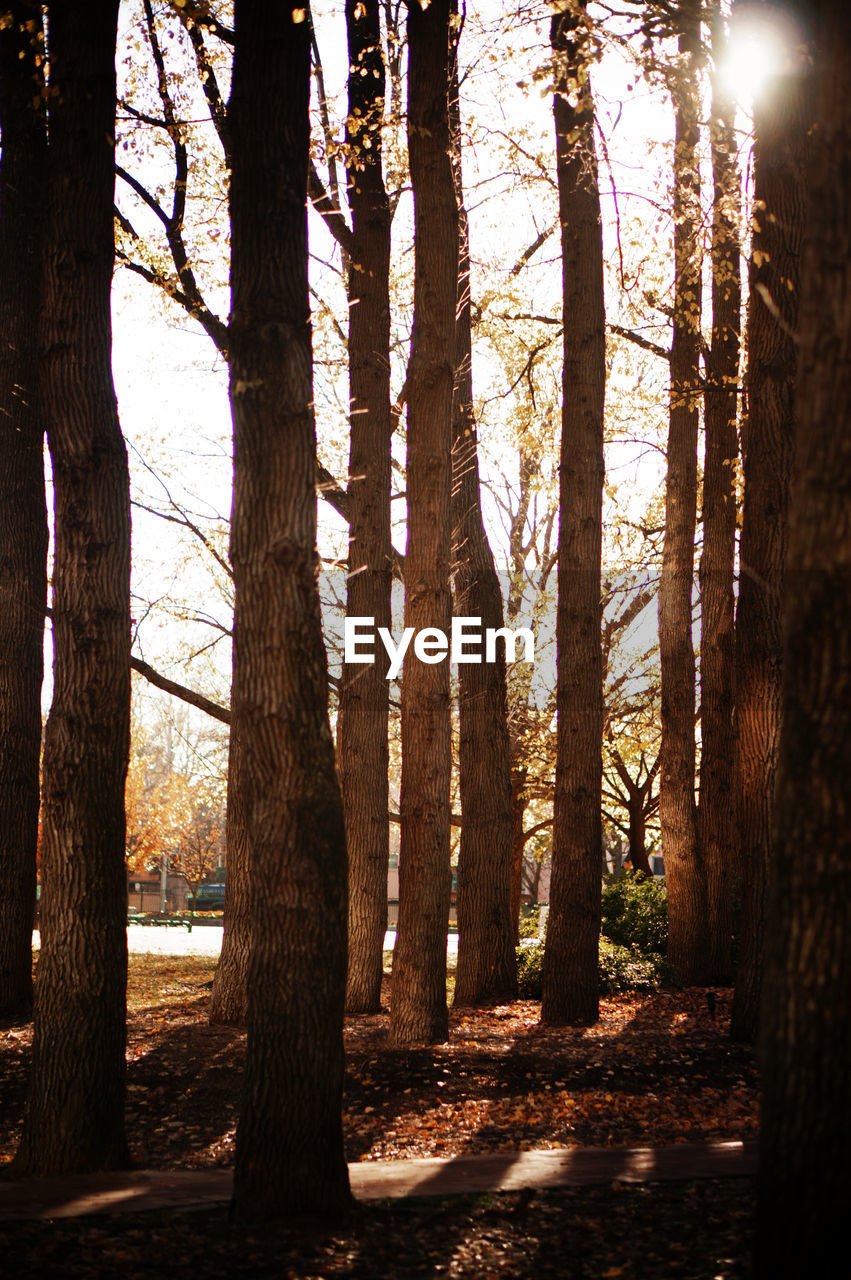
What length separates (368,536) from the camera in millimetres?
12484

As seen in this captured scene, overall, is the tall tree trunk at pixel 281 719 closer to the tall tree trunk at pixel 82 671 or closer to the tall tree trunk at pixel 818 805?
the tall tree trunk at pixel 82 671

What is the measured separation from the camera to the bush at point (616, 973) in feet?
45.8

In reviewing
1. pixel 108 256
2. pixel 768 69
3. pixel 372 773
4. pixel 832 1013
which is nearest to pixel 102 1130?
pixel 832 1013

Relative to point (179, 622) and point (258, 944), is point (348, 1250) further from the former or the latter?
point (179, 622)

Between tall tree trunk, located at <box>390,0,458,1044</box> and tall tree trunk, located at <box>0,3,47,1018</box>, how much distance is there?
12.2 feet

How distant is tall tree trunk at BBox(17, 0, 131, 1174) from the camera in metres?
6.18

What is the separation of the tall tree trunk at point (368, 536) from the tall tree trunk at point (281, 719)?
6423 millimetres

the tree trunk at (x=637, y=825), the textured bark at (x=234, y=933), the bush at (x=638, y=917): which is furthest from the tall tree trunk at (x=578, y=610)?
the tree trunk at (x=637, y=825)

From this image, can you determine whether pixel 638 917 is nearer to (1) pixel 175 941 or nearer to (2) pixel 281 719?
(2) pixel 281 719

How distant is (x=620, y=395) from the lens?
1933cm

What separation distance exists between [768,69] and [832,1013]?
7.46 metres

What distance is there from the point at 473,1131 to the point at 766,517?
579cm

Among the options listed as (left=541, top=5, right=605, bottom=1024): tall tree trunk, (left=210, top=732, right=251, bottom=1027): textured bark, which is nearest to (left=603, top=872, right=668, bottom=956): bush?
(left=541, top=5, right=605, bottom=1024): tall tree trunk

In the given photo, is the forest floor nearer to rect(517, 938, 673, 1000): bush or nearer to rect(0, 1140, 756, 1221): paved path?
rect(0, 1140, 756, 1221): paved path
